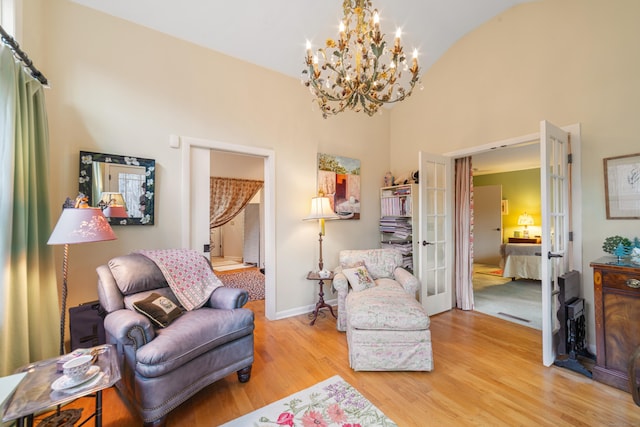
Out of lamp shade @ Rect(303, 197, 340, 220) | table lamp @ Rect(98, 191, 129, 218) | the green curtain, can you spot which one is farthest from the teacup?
lamp shade @ Rect(303, 197, 340, 220)

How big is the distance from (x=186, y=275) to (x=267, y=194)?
1311 mm

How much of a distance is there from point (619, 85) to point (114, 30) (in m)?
4.41

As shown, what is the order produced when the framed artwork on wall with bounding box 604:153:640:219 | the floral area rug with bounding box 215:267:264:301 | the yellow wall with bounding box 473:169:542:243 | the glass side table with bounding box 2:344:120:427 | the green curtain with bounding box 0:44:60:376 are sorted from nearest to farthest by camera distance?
the glass side table with bounding box 2:344:120:427 < the green curtain with bounding box 0:44:60:376 < the framed artwork on wall with bounding box 604:153:640:219 < the floral area rug with bounding box 215:267:264:301 < the yellow wall with bounding box 473:169:542:243

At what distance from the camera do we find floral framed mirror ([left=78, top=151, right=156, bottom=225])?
7.14 feet

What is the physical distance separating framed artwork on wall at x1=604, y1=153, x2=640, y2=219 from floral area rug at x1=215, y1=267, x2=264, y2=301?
4.06m

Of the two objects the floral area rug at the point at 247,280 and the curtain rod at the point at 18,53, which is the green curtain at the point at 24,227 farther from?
the floral area rug at the point at 247,280

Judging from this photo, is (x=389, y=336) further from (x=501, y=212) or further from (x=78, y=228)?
(x=501, y=212)

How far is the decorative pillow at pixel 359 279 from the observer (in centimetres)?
277

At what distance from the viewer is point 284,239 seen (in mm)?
3250

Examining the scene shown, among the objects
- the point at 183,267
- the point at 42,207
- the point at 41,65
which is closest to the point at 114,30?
the point at 41,65

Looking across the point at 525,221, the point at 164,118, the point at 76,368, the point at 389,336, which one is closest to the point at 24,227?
the point at 76,368

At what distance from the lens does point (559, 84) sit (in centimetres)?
257

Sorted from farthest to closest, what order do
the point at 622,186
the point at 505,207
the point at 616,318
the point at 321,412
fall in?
1. the point at 505,207
2. the point at 622,186
3. the point at 616,318
4. the point at 321,412

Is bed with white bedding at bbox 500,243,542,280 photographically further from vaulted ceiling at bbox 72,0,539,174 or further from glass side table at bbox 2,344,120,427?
glass side table at bbox 2,344,120,427
